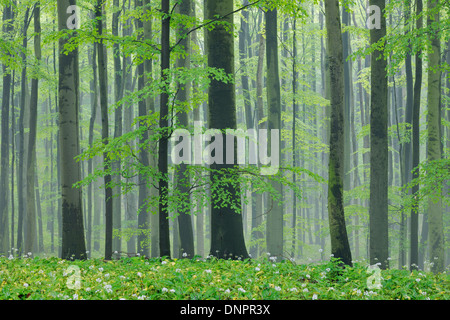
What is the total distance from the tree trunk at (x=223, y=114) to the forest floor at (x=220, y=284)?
75.4 inches

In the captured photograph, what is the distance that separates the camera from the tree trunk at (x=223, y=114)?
9438 millimetres

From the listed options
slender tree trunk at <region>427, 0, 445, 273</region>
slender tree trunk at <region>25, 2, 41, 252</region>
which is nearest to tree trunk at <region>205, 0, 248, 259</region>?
slender tree trunk at <region>427, 0, 445, 273</region>

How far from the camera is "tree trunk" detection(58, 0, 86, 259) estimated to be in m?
10.5

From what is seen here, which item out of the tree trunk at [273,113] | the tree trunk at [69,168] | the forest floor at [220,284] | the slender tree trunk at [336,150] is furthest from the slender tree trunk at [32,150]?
the slender tree trunk at [336,150]

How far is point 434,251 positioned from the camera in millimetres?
13984

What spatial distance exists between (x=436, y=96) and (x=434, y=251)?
473 centimetres

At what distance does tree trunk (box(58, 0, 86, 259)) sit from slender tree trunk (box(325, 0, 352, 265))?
566cm

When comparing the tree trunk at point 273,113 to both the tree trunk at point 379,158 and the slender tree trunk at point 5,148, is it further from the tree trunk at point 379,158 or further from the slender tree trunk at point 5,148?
the slender tree trunk at point 5,148

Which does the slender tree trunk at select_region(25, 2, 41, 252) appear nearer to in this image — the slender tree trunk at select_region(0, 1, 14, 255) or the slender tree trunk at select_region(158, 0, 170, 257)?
the slender tree trunk at select_region(0, 1, 14, 255)

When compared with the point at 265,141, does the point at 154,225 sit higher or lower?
lower

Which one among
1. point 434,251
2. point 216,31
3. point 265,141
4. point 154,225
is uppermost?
point 216,31
